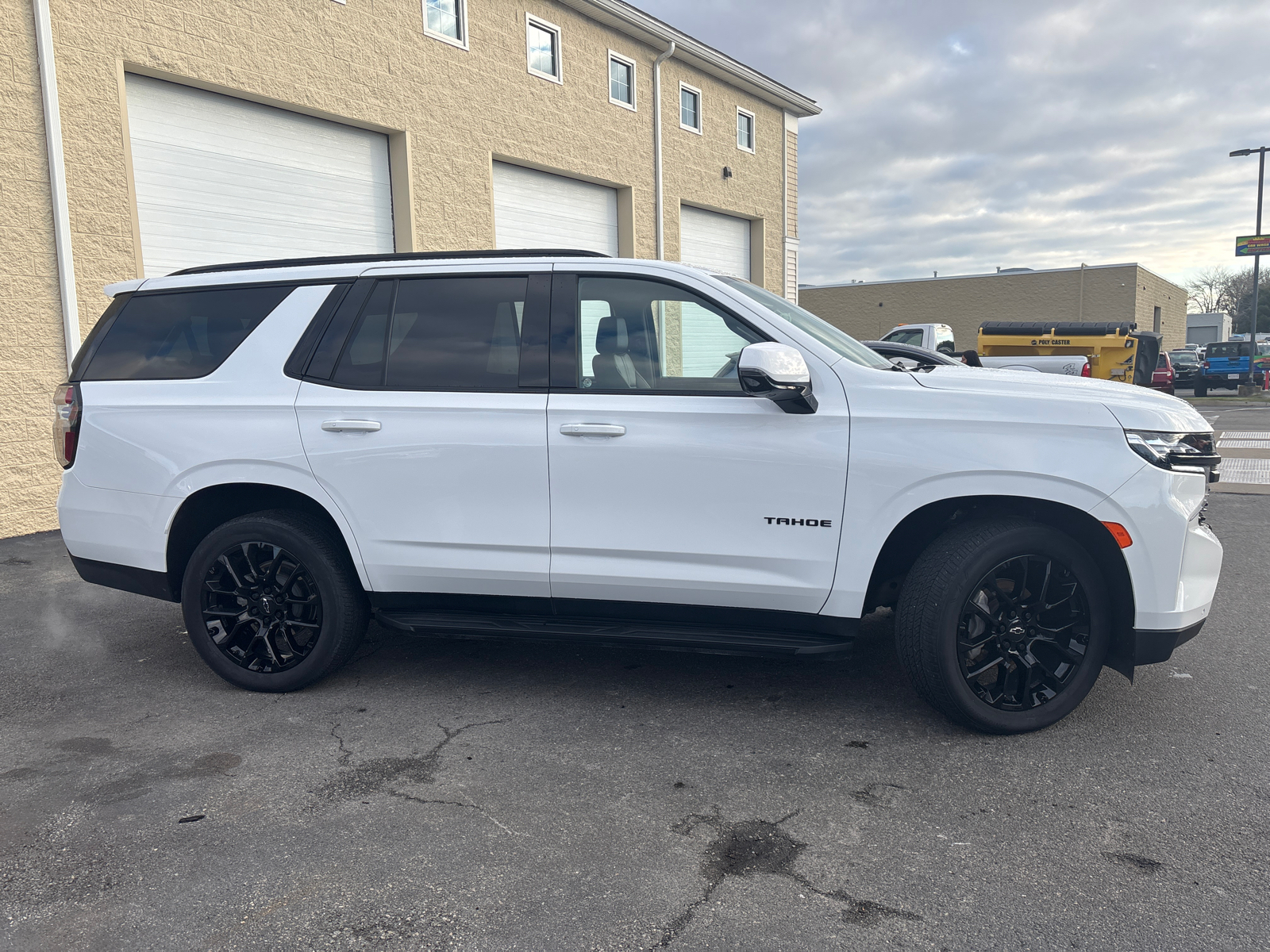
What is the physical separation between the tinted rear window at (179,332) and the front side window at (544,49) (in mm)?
10536

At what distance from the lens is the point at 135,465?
13.3 feet

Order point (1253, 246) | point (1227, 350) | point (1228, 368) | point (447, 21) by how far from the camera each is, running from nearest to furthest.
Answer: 1. point (447, 21)
2. point (1253, 246)
3. point (1228, 368)
4. point (1227, 350)

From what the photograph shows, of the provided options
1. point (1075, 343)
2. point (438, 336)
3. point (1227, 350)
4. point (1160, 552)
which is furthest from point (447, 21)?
point (1227, 350)

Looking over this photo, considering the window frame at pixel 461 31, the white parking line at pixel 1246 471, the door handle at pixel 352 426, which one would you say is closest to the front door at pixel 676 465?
the door handle at pixel 352 426

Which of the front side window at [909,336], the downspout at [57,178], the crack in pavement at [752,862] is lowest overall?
the crack in pavement at [752,862]

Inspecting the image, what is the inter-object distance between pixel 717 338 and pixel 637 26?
13.1 meters

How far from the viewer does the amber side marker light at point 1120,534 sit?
323 centimetres

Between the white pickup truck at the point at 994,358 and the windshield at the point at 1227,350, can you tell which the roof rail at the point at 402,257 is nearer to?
the white pickup truck at the point at 994,358

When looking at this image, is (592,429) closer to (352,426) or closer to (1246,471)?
(352,426)

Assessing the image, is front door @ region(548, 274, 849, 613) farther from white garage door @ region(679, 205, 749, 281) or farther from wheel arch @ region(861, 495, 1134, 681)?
white garage door @ region(679, 205, 749, 281)

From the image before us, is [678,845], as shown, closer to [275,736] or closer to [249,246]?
[275,736]

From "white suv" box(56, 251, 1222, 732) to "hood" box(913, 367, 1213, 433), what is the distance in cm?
2

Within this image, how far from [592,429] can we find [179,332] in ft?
6.83

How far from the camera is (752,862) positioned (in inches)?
105
